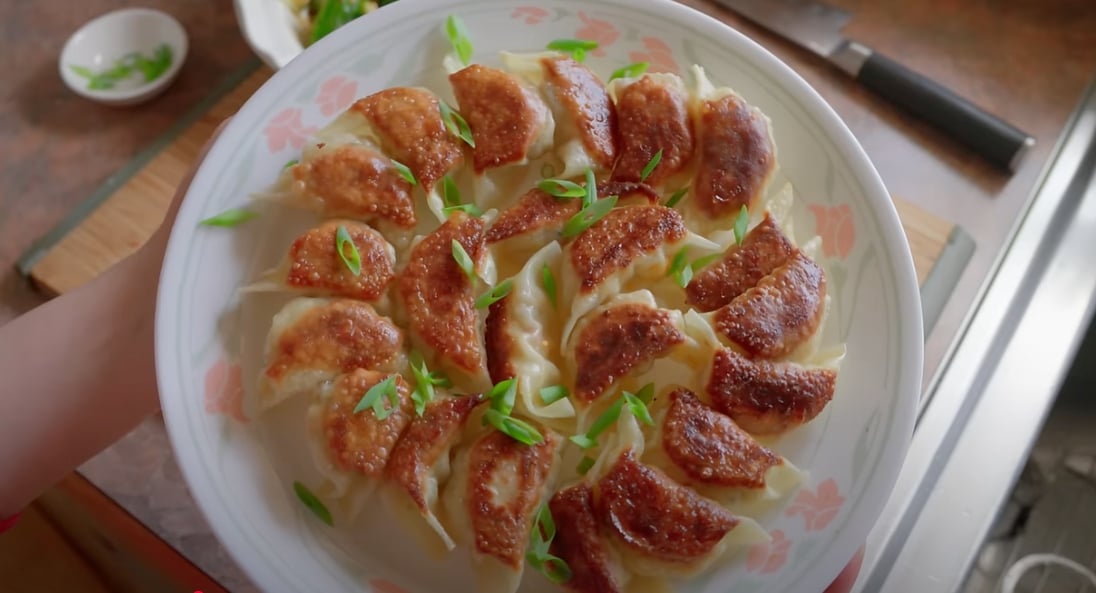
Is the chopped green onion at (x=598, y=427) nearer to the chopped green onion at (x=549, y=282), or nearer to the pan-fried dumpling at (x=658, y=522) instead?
the pan-fried dumpling at (x=658, y=522)

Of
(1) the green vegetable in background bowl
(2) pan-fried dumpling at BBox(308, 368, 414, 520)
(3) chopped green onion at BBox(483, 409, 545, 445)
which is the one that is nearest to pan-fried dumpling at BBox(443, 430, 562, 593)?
(3) chopped green onion at BBox(483, 409, 545, 445)

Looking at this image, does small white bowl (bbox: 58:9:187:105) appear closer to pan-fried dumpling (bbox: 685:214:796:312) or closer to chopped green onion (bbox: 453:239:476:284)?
chopped green onion (bbox: 453:239:476:284)

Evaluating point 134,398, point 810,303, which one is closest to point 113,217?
point 134,398

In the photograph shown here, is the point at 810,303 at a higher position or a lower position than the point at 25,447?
higher

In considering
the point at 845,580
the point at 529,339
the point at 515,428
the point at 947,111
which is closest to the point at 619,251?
the point at 529,339

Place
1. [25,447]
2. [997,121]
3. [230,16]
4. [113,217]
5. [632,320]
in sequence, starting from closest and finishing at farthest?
[632,320] → [25,447] → [113,217] → [997,121] → [230,16]

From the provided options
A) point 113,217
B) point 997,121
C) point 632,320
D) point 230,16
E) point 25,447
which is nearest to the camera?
point 632,320

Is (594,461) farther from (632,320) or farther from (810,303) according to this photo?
(810,303)
